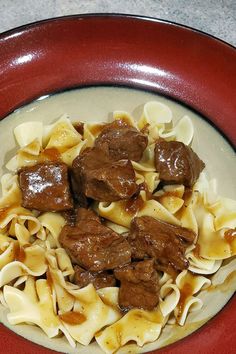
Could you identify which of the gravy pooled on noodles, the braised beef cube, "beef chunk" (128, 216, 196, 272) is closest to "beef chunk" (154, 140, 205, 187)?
the gravy pooled on noodles

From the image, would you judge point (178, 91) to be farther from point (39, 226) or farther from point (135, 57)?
point (39, 226)

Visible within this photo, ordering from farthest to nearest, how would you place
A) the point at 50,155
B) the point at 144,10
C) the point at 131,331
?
the point at 144,10
the point at 50,155
the point at 131,331

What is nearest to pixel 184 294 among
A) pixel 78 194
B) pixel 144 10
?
pixel 78 194

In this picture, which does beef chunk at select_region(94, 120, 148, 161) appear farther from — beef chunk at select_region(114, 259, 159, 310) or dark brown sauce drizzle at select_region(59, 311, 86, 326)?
dark brown sauce drizzle at select_region(59, 311, 86, 326)

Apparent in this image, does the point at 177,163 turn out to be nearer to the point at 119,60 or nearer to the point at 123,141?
the point at 123,141

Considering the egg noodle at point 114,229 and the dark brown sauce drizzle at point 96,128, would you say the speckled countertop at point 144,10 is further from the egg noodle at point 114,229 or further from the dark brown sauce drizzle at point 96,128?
the dark brown sauce drizzle at point 96,128

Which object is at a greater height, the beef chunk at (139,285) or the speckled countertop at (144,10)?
the speckled countertop at (144,10)

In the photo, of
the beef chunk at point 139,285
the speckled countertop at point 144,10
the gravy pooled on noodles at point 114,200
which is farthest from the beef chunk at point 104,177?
the speckled countertop at point 144,10
